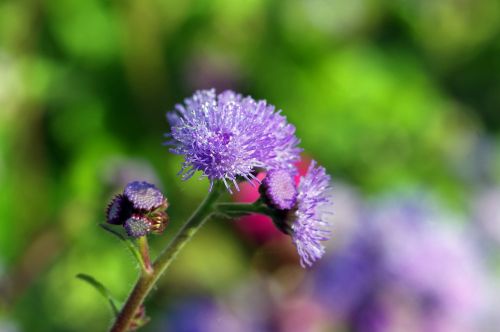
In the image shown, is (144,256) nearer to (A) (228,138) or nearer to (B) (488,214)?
(A) (228,138)

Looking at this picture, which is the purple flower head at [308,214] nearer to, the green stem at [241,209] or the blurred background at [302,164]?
the green stem at [241,209]

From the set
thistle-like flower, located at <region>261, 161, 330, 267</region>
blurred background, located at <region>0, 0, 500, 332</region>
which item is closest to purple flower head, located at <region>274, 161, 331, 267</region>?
thistle-like flower, located at <region>261, 161, 330, 267</region>

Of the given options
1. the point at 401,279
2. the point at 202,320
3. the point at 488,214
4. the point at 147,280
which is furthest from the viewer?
the point at 488,214

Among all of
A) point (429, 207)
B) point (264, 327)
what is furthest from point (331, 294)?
point (429, 207)

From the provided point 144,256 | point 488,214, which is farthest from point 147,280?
point 488,214

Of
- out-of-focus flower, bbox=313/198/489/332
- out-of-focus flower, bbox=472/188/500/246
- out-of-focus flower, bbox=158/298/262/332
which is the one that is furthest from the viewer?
out-of-focus flower, bbox=472/188/500/246

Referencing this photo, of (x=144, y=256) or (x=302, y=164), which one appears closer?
(x=144, y=256)

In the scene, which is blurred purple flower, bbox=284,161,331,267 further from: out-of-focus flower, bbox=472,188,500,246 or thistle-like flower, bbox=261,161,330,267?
out-of-focus flower, bbox=472,188,500,246
